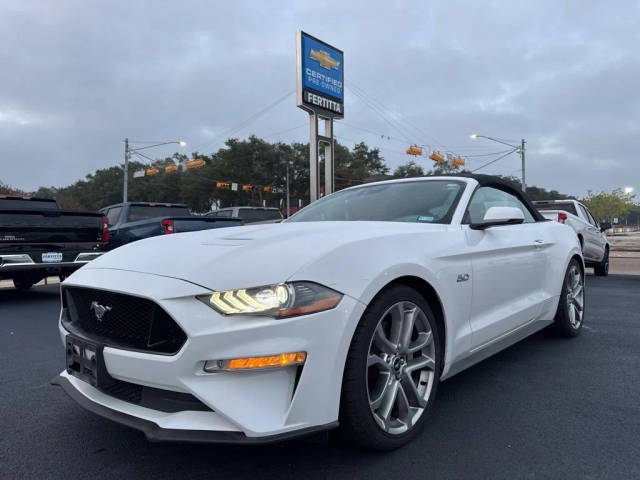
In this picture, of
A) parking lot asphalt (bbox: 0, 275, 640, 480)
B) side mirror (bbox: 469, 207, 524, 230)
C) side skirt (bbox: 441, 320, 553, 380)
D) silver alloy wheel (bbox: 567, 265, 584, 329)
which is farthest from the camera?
silver alloy wheel (bbox: 567, 265, 584, 329)

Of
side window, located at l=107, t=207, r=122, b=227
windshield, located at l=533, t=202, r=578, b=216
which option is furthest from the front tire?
windshield, located at l=533, t=202, r=578, b=216

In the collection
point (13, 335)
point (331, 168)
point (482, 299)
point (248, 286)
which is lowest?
point (13, 335)

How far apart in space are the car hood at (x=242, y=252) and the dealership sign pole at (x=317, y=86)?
14247 millimetres

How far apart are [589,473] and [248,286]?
66.3 inches

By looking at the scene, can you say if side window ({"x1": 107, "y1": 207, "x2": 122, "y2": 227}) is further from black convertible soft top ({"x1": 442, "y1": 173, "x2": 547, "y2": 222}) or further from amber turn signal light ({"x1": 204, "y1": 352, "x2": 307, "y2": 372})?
amber turn signal light ({"x1": 204, "y1": 352, "x2": 307, "y2": 372})

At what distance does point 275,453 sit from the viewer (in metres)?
2.30

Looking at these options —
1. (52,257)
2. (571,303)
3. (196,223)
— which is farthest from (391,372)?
(196,223)

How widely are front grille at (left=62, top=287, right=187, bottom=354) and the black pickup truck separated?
16.5 feet

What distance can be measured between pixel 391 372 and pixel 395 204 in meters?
1.38

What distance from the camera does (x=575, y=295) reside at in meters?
4.56

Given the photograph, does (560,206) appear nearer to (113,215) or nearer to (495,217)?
(495,217)

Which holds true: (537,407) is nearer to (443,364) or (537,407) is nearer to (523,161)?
(443,364)

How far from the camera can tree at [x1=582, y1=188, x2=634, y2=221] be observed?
76.6 metres

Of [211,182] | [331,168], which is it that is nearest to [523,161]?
[331,168]
